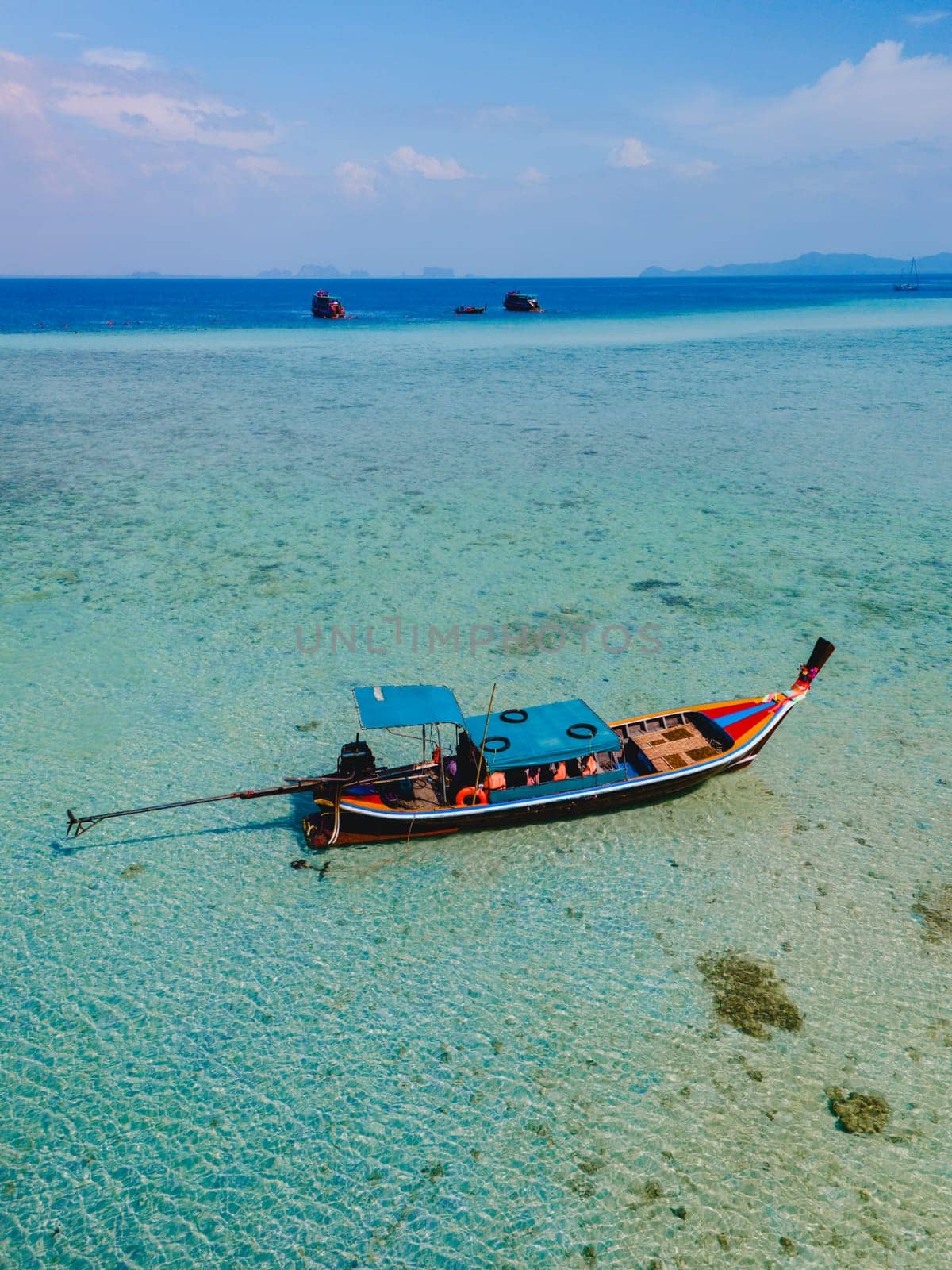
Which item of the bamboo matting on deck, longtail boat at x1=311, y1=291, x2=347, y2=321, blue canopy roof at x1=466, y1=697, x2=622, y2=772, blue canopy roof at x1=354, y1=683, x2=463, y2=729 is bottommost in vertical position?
the bamboo matting on deck

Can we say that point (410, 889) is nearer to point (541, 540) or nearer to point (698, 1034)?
point (698, 1034)

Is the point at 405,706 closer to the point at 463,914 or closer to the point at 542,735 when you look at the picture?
the point at 542,735

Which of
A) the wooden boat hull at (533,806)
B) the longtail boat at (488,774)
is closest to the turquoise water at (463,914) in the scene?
the wooden boat hull at (533,806)

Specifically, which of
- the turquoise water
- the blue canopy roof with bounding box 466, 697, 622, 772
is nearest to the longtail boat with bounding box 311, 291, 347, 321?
the turquoise water

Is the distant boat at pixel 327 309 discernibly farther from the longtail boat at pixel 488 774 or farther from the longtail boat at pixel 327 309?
the longtail boat at pixel 488 774

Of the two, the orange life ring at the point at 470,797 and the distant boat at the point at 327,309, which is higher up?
the distant boat at the point at 327,309

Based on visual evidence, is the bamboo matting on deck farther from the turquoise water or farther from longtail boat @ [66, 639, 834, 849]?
the turquoise water
